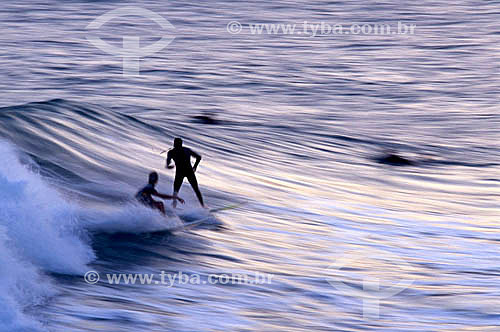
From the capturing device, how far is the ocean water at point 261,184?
9570 mm

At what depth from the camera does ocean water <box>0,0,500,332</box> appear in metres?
9.57

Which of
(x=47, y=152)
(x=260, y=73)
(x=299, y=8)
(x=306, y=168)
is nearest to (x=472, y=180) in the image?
(x=306, y=168)

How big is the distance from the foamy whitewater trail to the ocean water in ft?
0.10

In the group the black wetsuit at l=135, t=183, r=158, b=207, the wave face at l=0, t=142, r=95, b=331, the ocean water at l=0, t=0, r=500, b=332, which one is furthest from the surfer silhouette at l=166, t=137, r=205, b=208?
the wave face at l=0, t=142, r=95, b=331

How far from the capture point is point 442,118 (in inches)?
1128

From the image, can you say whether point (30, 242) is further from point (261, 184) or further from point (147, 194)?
point (261, 184)

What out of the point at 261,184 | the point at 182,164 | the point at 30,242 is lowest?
the point at 30,242

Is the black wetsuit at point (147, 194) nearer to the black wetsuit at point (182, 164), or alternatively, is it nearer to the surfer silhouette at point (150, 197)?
the surfer silhouette at point (150, 197)

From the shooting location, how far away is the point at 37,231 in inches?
414

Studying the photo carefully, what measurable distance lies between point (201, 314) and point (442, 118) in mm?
20889

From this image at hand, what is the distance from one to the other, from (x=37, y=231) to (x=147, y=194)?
259cm

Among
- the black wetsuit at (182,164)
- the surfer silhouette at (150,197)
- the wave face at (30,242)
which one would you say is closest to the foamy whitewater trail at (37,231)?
the wave face at (30,242)

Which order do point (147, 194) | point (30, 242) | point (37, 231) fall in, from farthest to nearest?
point (147, 194) < point (37, 231) < point (30, 242)

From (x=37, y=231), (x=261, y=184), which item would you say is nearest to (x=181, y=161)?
(x=37, y=231)
